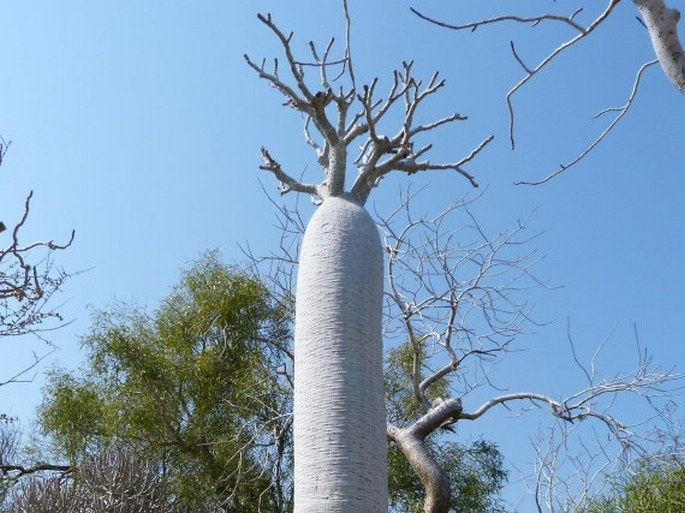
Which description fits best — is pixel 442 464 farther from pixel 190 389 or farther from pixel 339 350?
pixel 339 350

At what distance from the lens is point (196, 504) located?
627cm

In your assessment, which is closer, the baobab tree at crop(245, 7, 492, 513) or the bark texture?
the bark texture

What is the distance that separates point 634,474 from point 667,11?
3497mm

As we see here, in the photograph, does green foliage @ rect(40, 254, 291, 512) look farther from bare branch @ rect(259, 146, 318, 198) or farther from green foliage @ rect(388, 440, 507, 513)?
bare branch @ rect(259, 146, 318, 198)

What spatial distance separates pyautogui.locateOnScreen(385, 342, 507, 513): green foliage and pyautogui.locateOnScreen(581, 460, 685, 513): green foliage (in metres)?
2.16

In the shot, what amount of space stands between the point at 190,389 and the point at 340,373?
4.86 metres

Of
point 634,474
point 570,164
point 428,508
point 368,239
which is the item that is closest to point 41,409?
point 428,508

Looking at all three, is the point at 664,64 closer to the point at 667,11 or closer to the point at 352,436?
the point at 667,11

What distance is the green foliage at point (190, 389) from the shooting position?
6664 mm

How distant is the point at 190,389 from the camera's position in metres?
7.13

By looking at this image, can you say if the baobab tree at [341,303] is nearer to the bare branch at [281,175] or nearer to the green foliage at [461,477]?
the bare branch at [281,175]

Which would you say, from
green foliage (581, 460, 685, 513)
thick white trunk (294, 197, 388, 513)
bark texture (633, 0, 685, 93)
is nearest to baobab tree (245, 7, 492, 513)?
thick white trunk (294, 197, 388, 513)

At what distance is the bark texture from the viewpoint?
162 cm

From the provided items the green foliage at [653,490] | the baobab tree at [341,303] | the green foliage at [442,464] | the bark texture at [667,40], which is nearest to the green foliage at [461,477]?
→ the green foliage at [442,464]
